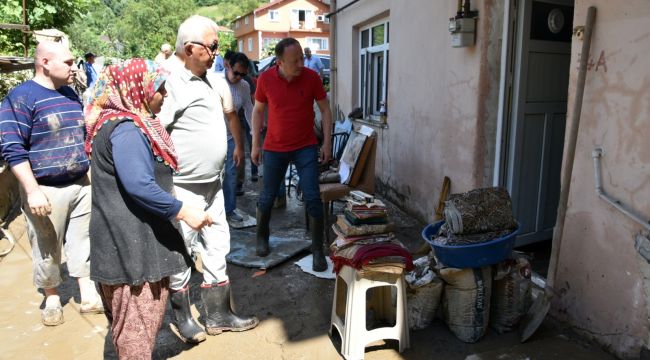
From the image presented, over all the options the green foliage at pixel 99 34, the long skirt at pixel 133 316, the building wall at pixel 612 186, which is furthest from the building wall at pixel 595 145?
the green foliage at pixel 99 34

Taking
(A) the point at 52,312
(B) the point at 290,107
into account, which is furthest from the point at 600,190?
(A) the point at 52,312

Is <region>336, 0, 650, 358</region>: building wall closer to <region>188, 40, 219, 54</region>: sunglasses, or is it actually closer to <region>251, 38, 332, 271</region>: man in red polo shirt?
<region>251, 38, 332, 271</region>: man in red polo shirt

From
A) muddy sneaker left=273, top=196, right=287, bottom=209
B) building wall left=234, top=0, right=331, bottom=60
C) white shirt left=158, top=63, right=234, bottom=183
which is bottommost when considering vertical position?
muddy sneaker left=273, top=196, right=287, bottom=209

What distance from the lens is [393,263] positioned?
2688mm

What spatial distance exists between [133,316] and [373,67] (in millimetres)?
5675

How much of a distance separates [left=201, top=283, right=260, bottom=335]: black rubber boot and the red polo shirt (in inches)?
52.8

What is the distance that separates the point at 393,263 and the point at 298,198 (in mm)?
3653

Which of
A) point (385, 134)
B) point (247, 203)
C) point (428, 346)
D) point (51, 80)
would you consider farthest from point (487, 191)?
point (247, 203)

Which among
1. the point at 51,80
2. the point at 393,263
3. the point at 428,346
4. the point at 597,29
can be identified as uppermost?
the point at 597,29

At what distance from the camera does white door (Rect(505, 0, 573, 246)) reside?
374 centimetres

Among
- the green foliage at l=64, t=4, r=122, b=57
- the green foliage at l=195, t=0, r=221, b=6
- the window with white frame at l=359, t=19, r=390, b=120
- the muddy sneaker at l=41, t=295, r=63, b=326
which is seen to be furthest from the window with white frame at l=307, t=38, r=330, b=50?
the green foliage at l=195, t=0, r=221, b=6

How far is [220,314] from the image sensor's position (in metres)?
3.04

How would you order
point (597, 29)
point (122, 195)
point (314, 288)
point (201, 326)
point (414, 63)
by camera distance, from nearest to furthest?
point (122, 195), point (597, 29), point (201, 326), point (314, 288), point (414, 63)

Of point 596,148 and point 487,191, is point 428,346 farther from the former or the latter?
point 596,148
